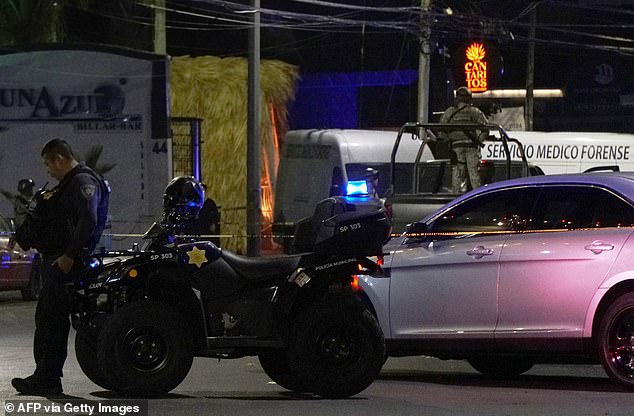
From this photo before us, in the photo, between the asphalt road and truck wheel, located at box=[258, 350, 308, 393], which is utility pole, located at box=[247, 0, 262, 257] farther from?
truck wheel, located at box=[258, 350, 308, 393]

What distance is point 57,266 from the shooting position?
8.16 meters

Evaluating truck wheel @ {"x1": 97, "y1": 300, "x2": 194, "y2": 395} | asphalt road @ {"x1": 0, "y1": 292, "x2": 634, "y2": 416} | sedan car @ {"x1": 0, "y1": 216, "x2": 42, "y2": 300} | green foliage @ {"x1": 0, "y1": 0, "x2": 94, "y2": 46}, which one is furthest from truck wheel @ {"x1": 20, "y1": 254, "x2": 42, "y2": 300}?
green foliage @ {"x1": 0, "y1": 0, "x2": 94, "y2": 46}

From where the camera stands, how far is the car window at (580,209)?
9008 mm

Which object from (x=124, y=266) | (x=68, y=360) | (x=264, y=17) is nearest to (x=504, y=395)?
(x=124, y=266)

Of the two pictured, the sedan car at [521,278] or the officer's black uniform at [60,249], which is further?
the sedan car at [521,278]

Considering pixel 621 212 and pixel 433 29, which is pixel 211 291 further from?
pixel 433 29

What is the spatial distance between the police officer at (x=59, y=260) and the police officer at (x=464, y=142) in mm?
7498

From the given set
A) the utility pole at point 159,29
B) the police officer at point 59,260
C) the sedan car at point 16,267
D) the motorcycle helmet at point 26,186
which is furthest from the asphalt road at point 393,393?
the utility pole at point 159,29

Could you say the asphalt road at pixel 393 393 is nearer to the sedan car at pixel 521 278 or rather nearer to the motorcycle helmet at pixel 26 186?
the sedan car at pixel 521 278

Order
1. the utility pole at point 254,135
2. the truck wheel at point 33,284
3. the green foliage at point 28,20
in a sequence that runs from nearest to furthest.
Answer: the truck wheel at point 33,284 < the utility pole at point 254,135 < the green foliage at point 28,20

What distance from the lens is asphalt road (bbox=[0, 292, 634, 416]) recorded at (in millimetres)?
7785

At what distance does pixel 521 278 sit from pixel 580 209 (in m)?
0.67

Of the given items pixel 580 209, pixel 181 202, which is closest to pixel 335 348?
pixel 181 202

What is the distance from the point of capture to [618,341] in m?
8.81
